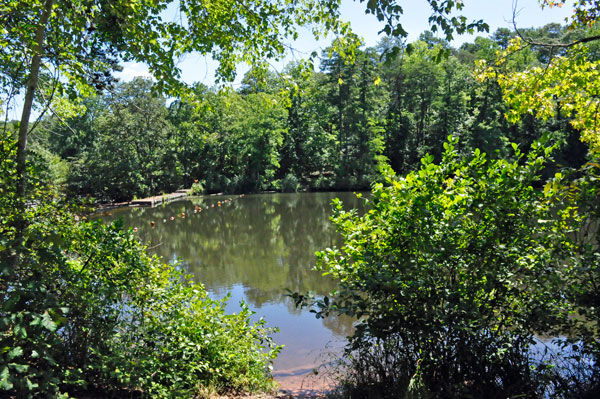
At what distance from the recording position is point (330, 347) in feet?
20.4

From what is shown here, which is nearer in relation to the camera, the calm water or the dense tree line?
the calm water

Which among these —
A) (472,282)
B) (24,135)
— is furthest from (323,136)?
(472,282)

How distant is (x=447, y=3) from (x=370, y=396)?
9.98ft

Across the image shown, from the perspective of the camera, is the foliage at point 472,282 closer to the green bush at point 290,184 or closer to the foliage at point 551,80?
the foliage at point 551,80

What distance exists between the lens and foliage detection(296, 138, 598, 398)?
3.04 metres

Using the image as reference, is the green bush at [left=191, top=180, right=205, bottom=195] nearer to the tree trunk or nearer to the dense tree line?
the dense tree line

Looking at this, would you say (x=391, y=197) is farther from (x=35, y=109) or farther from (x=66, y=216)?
(x=35, y=109)

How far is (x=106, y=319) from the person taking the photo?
3.22m

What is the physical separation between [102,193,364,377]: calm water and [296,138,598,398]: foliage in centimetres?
230

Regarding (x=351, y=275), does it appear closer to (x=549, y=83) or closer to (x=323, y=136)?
(x=549, y=83)

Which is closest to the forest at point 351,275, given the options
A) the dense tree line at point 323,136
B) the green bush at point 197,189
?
the dense tree line at point 323,136

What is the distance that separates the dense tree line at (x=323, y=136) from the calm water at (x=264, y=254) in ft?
23.1

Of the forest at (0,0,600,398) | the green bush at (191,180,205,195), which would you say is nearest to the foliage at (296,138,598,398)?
the forest at (0,0,600,398)

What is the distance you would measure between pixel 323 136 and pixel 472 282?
3362 cm
